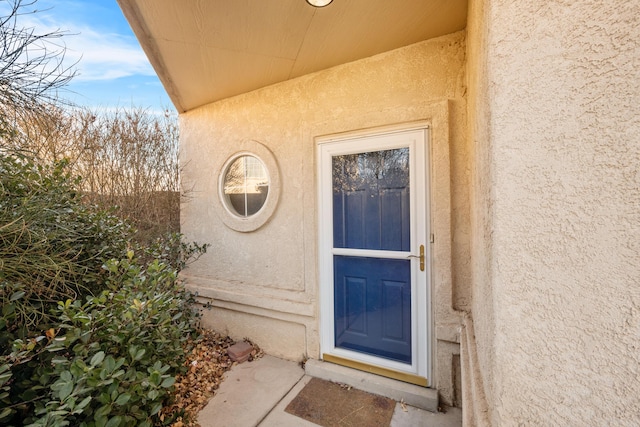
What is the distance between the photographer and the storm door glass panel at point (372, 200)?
291 centimetres

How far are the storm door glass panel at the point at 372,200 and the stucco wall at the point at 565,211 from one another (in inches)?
76.9

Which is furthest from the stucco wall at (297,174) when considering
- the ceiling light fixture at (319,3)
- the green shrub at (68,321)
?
the green shrub at (68,321)

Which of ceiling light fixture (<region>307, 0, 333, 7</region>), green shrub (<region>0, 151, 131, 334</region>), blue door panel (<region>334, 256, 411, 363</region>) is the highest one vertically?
ceiling light fixture (<region>307, 0, 333, 7</region>)

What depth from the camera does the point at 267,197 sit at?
3711 mm

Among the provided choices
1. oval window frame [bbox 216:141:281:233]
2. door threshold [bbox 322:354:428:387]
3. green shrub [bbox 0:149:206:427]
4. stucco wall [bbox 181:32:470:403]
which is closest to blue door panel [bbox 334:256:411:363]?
door threshold [bbox 322:354:428:387]

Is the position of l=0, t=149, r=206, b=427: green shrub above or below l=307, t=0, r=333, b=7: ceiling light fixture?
below

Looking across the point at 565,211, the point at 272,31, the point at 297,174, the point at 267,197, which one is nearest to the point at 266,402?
the point at 267,197

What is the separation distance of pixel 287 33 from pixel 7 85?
7.34ft

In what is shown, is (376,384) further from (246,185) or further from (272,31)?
(272,31)

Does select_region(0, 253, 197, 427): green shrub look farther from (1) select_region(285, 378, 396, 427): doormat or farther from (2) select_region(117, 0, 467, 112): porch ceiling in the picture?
(2) select_region(117, 0, 467, 112): porch ceiling

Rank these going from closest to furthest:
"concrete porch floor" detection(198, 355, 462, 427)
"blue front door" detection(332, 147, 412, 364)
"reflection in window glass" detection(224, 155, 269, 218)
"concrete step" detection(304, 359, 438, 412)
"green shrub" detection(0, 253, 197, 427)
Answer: "green shrub" detection(0, 253, 197, 427) < "concrete porch floor" detection(198, 355, 462, 427) < "concrete step" detection(304, 359, 438, 412) < "blue front door" detection(332, 147, 412, 364) < "reflection in window glass" detection(224, 155, 269, 218)

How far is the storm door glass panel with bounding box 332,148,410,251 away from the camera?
2906 mm

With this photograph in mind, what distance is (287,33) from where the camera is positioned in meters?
2.63

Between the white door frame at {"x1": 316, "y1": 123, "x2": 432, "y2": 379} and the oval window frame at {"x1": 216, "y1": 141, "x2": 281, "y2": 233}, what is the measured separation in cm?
79
